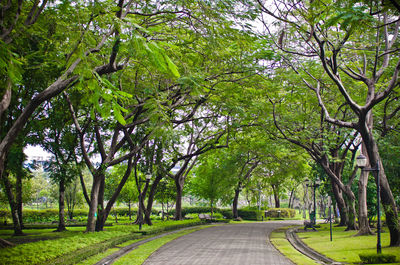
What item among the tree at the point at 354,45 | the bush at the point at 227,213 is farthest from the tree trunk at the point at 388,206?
the bush at the point at 227,213

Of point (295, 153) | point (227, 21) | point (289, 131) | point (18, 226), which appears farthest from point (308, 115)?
point (18, 226)

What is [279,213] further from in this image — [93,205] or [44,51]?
[44,51]

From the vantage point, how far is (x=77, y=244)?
→ 37.9 feet

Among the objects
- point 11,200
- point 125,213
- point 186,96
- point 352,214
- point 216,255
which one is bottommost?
point 125,213

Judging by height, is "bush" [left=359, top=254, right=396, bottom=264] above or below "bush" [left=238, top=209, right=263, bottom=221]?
above

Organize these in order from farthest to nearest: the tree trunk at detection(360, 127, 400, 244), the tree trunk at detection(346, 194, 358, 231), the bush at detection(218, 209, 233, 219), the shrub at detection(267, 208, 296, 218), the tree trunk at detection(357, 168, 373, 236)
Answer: the shrub at detection(267, 208, 296, 218) → the bush at detection(218, 209, 233, 219) → the tree trunk at detection(346, 194, 358, 231) → the tree trunk at detection(357, 168, 373, 236) → the tree trunk at detection(360, 127, 400, 244)

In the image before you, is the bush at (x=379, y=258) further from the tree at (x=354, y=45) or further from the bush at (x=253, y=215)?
the bush at (x=253, y=215)

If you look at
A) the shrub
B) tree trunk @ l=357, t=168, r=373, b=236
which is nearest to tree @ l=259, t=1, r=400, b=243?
tree trunk @ l=357, t=168, r=373, b=236

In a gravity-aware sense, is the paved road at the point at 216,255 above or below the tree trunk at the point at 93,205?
below

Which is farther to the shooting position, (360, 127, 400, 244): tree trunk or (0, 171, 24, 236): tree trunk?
(0, 171, 24, 236): tree trunk

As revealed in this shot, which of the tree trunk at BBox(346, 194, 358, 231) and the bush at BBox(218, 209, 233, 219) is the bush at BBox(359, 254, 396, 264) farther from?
the bush at BBox(218, 209, 233, 219)

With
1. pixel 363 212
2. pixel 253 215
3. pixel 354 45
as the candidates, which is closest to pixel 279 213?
pixel 253 215

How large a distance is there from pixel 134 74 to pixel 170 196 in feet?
66.2

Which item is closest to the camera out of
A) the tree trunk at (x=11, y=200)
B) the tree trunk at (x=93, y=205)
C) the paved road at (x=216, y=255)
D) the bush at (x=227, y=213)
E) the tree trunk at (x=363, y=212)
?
the paved road at (x=216, y=255)
